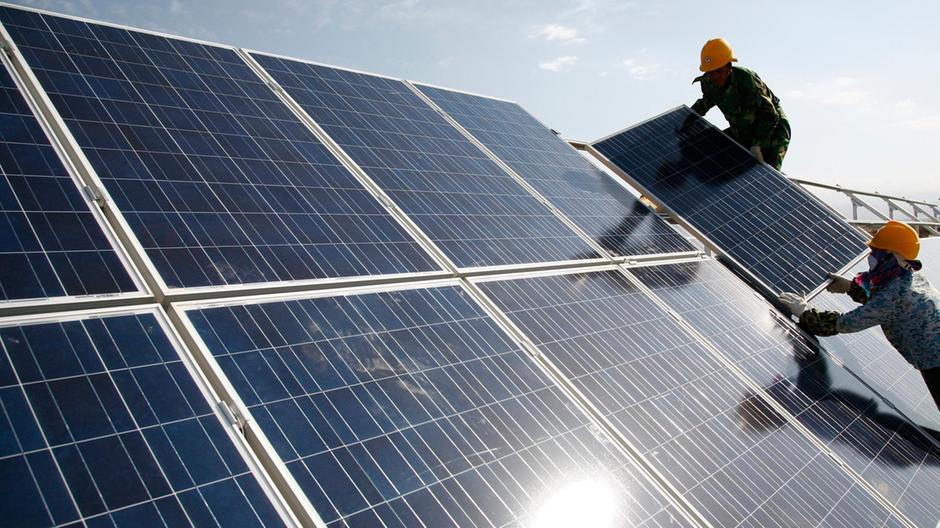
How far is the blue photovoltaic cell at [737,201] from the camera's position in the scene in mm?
12984

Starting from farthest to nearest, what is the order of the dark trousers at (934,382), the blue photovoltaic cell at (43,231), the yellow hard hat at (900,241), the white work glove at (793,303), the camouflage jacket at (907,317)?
the white work glove at (793,303) < the dark trousers at (934,382) < the yellow hard hat at (900,241) < the camouflage jacket at (907,317) < the blue photovoltaic cell at (43,231)

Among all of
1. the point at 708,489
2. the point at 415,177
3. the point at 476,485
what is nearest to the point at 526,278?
the point at 415,177

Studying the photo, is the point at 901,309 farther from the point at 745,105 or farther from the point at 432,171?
the point at 432,171

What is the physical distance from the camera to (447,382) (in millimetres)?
6348

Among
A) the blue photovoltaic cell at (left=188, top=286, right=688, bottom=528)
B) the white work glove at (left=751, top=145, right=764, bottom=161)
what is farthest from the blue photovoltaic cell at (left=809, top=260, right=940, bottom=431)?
the blue photovoltaic cell at (left=188, top=286, right=688, bottom=528)

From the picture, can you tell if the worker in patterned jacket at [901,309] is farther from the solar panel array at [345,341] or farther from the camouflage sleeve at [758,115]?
the camouflage sleeve at [758,115]

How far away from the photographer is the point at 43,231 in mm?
5457

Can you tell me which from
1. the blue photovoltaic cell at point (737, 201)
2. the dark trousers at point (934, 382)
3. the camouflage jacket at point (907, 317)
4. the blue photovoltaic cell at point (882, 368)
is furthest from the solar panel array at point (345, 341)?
the blue photovoltaic cell at point (737, 201)

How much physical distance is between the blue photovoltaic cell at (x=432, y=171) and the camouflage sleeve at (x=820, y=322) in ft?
12.8

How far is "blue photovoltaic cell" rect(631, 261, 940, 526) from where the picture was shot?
356 inches

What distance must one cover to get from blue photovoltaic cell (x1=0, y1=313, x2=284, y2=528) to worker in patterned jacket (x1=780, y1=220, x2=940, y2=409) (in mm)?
9540

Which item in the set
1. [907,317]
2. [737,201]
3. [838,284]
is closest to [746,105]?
[737,201]

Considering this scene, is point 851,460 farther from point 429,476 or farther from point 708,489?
point 429,476

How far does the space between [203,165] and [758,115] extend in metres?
12.4
